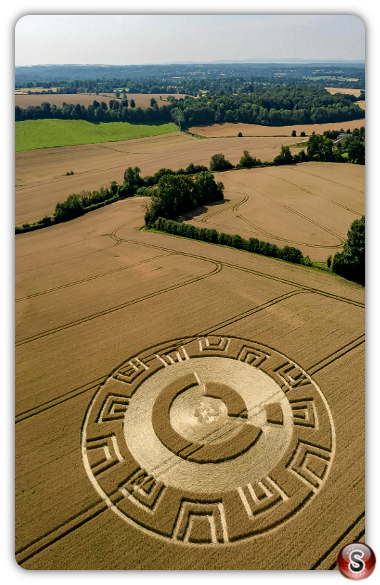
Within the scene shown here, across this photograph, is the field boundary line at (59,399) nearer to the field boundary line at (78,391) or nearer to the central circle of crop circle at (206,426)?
the field boundary line at (78,391)

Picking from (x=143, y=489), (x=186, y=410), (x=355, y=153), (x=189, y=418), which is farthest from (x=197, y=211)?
(x=143, y=489)

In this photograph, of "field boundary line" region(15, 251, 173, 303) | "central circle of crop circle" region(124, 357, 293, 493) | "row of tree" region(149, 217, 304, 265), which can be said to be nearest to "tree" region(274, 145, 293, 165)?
"row of tree" region(149, 217, 304, 265)

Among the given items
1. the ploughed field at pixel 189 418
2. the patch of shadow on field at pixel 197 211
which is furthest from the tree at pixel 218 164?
the ploughed field at pixel 189 418

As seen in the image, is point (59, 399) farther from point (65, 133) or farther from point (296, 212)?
point (65, 133)

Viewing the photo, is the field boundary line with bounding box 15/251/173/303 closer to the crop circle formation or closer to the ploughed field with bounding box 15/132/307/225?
the crop circle formation

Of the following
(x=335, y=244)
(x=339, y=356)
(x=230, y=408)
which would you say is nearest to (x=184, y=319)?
(x=230, y=408)

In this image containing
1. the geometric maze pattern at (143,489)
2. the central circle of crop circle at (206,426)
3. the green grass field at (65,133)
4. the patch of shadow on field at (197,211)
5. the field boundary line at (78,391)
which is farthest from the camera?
the green grass field at (65,133)
